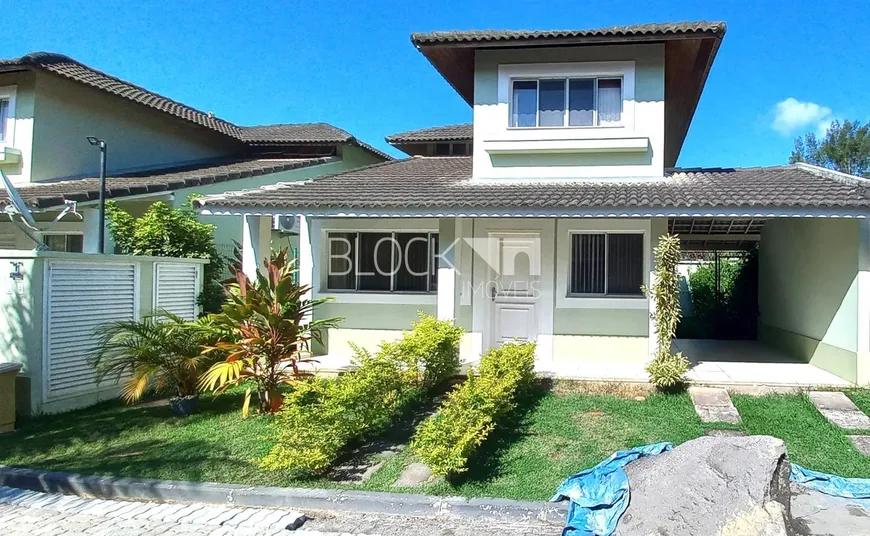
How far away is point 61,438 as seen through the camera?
301 inches

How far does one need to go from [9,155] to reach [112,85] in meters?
3.54

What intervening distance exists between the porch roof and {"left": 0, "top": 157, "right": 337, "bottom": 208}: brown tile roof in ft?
12.3

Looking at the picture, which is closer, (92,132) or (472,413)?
(472,413)

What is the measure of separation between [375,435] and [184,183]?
9.84 metres

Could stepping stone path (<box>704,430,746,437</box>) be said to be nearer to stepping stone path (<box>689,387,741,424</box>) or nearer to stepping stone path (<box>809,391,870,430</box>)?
stepping stone path (<box>689,387,741,424</box>)

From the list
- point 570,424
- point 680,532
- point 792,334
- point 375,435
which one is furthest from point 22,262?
point 792,334

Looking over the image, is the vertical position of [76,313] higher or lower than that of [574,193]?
lower

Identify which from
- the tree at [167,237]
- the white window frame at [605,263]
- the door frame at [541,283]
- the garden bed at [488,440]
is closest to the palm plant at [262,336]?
the garden bed at [488,440]

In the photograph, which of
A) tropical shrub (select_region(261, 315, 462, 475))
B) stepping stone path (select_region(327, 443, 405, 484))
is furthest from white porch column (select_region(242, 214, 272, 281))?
stepping stone path (select_region(327, 443, 405, 484))

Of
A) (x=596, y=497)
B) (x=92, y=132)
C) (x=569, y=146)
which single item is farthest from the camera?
(x=92, y=132)

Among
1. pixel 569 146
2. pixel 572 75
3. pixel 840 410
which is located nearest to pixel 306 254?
pixel 569 146

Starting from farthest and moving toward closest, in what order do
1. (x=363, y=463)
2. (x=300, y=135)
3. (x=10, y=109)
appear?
1. (x=300, y=135)
2. (x=10, y=109)
3. (x=363, y=463)

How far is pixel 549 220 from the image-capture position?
11102 mm

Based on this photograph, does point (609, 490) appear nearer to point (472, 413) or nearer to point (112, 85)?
point (472, 413)
